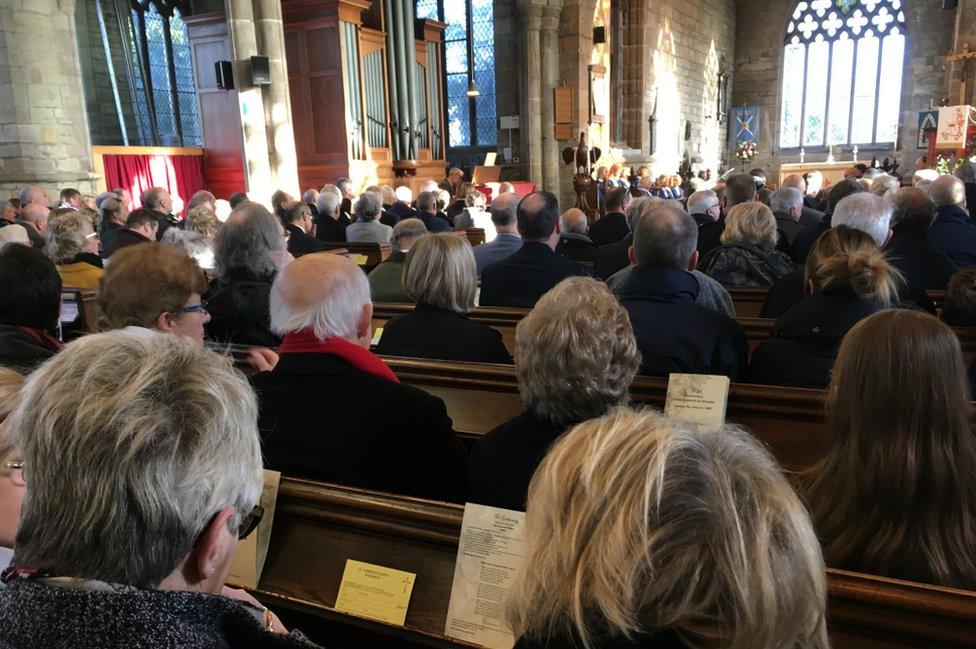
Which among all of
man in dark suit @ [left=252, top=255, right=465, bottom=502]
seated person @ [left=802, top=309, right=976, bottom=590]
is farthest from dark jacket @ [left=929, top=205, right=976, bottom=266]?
man in dark suit @ [left=252, top=255, right=465, bottom=502]

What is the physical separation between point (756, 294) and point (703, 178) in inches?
480

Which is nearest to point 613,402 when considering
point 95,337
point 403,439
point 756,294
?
point 403,439

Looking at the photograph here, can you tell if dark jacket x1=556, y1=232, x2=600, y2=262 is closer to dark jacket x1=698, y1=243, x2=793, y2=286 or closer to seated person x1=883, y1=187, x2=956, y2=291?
dark jacket x1=698, y1=243, x2=793, y2=286

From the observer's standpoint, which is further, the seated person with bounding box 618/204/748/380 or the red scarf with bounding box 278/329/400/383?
the seated person with bounding box 618/204/748/380

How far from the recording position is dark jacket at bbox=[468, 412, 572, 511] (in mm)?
1598

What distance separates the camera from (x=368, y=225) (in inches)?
267

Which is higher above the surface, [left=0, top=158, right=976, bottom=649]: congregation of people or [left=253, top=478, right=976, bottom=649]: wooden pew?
[left=0, top=158, right=976, bottom=649]: congregation of people

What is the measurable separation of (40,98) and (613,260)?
6537 mm

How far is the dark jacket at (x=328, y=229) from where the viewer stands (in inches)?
280

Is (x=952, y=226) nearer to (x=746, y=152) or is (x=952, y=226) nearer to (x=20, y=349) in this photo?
(x=20, y=349)

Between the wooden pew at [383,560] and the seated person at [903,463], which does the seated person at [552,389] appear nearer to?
the wooden pew at [383,560]

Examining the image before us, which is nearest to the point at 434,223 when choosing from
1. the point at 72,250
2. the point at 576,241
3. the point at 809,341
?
the point at 576,241

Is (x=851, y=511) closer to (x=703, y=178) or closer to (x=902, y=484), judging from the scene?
(x=902, y=484)

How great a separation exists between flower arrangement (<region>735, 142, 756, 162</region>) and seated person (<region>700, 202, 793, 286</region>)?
16719 mm
